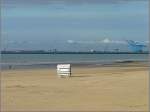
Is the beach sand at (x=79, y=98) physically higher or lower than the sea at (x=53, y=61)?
lower

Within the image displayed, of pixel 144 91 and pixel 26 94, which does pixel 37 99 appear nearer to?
pixel 26 94

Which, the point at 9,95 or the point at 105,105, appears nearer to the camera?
the point at 105,105

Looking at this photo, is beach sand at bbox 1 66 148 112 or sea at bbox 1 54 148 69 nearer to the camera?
beach sand at bbox 1 66 148 112

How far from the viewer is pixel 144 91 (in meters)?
16.7

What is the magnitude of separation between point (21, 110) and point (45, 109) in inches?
24.1

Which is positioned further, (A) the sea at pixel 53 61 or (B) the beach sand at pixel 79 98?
(A) the sea at pixel 53 61

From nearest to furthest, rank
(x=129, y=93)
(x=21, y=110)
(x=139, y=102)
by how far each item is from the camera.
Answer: (x=21, y=110)
(x=139, y=102)
(x=129, y=93)

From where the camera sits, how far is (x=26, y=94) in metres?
17.0

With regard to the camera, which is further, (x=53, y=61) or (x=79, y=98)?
(x=53, y=61)

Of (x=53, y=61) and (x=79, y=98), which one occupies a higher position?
(x=53, y=61)

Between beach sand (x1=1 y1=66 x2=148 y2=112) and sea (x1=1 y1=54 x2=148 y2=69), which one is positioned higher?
sea (x1=1 y1=54 x2=148 y2=69)

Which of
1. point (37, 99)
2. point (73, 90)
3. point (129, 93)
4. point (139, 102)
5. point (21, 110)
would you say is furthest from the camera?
point (73, 90)

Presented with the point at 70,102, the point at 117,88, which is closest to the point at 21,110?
the point at 70,102

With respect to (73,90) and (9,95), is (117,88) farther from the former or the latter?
(9,95)
